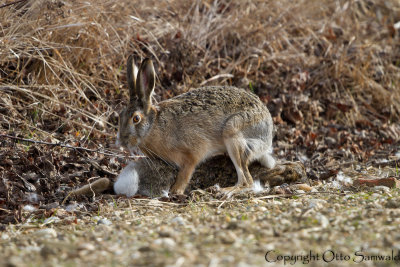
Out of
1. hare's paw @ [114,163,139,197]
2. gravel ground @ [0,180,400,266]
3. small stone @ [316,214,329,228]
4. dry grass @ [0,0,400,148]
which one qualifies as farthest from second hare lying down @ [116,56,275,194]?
small stone @ [316,214,329,228]

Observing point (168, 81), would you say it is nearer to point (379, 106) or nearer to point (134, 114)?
point (134, 114)

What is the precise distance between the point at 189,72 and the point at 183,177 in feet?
8.06

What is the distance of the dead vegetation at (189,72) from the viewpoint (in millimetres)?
5688

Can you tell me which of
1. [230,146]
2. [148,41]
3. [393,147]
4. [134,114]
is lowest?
[393,147]

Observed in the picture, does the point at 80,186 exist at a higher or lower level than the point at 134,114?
lower

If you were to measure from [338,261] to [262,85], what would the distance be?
5.06 meters

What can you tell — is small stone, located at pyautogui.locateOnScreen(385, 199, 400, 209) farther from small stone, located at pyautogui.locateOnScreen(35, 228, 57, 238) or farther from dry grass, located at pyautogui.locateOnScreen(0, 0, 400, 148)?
dry grass, located at pyautogui.locateOnScreen(0, 0, 400, 148)

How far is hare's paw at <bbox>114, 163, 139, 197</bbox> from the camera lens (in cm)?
498

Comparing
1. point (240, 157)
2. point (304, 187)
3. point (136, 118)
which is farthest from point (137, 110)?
point (304, 187)

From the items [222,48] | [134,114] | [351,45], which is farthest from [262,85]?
[134,114]

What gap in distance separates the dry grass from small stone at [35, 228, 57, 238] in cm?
190

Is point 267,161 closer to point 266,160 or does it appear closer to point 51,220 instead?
point 266,160

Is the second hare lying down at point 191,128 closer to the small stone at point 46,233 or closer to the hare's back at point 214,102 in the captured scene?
the hare's back at point 214,102

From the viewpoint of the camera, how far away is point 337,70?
816 cm
